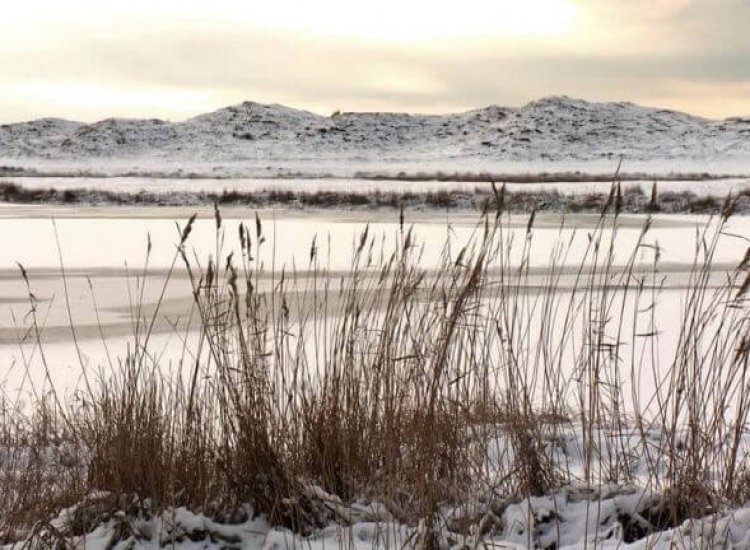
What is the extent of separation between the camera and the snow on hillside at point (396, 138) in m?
81.4

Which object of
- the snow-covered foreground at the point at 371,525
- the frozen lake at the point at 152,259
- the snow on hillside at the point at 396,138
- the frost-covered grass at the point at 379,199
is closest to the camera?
the snow-covered foreground at the point at 371,525

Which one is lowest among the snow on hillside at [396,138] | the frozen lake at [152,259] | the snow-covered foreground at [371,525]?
the frozen lake at [152,259]

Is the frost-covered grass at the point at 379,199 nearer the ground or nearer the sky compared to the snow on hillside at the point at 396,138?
nearer the ground

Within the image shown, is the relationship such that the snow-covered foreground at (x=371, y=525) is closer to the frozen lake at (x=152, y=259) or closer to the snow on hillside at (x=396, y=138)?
the frozen lake at (x=152, y=259)

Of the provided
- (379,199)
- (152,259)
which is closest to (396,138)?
(379,199)

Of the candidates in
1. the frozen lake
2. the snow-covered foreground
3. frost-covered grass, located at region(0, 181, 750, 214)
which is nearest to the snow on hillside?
frost-covered grass, located at region(0, 181, 750, 214)

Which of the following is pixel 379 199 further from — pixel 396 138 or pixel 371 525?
pixel 396 138

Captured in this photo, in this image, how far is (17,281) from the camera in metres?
10.7

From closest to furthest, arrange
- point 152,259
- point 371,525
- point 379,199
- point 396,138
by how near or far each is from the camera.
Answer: point 371,525
point 152,259
point 379,199
point 396,138

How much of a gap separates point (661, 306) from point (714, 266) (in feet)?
12.0

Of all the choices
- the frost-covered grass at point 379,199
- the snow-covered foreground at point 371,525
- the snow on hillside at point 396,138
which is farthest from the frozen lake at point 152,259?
the snow on hillside at point 396,138

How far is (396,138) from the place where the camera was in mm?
98875

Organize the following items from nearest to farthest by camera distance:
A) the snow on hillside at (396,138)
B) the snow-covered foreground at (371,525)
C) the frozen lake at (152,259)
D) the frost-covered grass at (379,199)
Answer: the snow-covered foreground at (371,525) → the frozen lake at (152,259) → the frost-covered grass at (379,199) → the snow on hillside at (396,138)

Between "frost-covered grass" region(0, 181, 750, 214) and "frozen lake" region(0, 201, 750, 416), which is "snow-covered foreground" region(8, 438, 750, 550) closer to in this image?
"frozen lake" region(0, 201, 750, 416)
